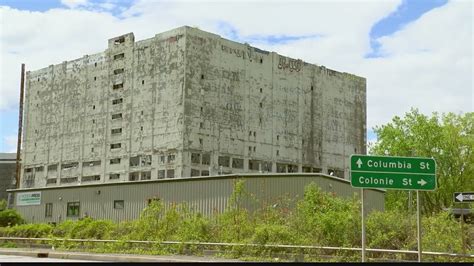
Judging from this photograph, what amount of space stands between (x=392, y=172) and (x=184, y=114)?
78.7 metres

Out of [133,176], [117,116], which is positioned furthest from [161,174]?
[117,116]

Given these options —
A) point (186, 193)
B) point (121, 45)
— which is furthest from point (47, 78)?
point (186, 193)

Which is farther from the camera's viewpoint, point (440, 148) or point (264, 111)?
point (264, 111)

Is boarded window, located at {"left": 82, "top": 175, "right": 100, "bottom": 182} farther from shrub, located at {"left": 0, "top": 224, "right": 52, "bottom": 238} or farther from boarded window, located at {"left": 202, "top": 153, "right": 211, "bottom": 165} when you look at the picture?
shrub, located at {"left": 0, "top": 224, "right": 52, "bottom": 238}

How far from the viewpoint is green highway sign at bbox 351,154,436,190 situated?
18.6 m

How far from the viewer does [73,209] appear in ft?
153

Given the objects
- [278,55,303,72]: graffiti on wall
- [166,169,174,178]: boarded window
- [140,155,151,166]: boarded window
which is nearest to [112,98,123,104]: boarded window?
[140,155,151,166]: boarded window

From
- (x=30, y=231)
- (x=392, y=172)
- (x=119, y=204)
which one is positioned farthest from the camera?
(x=119, y=204)

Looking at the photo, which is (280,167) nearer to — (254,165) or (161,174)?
(254,165)

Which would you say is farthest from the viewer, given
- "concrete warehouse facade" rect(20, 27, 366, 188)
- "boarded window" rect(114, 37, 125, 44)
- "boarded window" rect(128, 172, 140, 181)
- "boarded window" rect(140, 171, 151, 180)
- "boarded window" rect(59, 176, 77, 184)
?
"boarded window" rect(59, 176, 77, 184)

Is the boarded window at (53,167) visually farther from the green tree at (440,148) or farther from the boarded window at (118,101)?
the green tree at (440,148)

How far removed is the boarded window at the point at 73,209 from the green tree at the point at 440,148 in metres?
32.9

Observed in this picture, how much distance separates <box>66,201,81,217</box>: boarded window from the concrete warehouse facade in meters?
46.9

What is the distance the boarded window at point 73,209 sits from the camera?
4648cm
